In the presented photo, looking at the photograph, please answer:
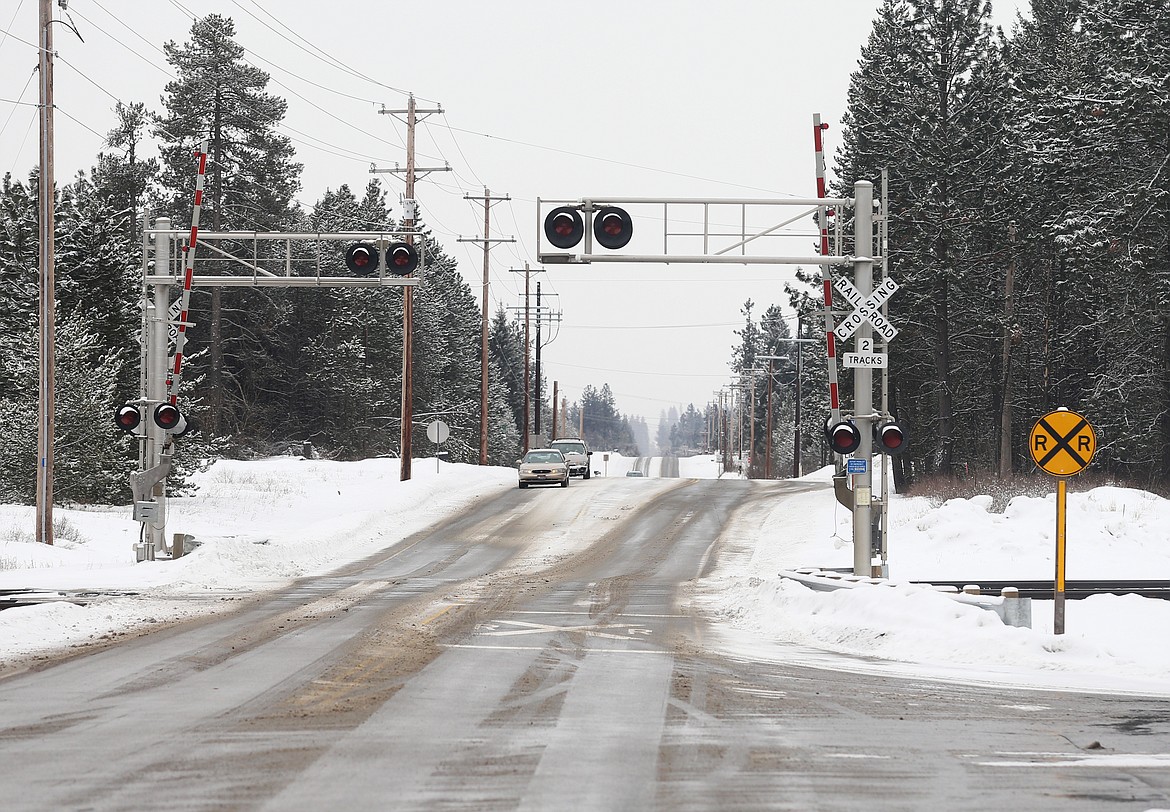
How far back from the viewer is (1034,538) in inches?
1032

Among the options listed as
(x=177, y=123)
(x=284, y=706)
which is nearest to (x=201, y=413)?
(x=177, y=123)

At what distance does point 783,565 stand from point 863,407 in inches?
292

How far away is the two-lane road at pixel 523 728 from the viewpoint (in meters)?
7.44

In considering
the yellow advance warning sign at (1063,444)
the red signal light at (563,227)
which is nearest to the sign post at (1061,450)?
the yellow advance warning sign at (1063,444)

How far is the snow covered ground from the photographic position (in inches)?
557

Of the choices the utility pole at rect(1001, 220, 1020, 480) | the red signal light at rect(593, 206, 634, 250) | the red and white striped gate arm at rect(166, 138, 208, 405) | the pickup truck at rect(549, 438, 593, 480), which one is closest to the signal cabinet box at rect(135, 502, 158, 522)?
the red and white striped gate arm at rect(166, 138, 208, 405)

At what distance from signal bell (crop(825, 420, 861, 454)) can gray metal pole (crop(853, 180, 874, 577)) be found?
18.3 inches

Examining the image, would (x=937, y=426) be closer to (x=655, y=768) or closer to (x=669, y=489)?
(x=669, y=489)

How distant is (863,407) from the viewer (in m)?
20.3

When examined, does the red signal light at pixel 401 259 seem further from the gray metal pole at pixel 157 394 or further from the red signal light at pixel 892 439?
the red signal light at pixel 892 439

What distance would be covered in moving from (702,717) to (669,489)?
35150mm

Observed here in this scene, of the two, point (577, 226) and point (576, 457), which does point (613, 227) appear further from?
point (576, 457)

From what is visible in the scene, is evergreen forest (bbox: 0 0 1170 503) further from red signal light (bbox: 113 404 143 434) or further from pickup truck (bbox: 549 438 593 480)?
pickup truck (bbox: 549 438 593 480)

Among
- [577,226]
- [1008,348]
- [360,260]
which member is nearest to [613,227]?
[577,226]
